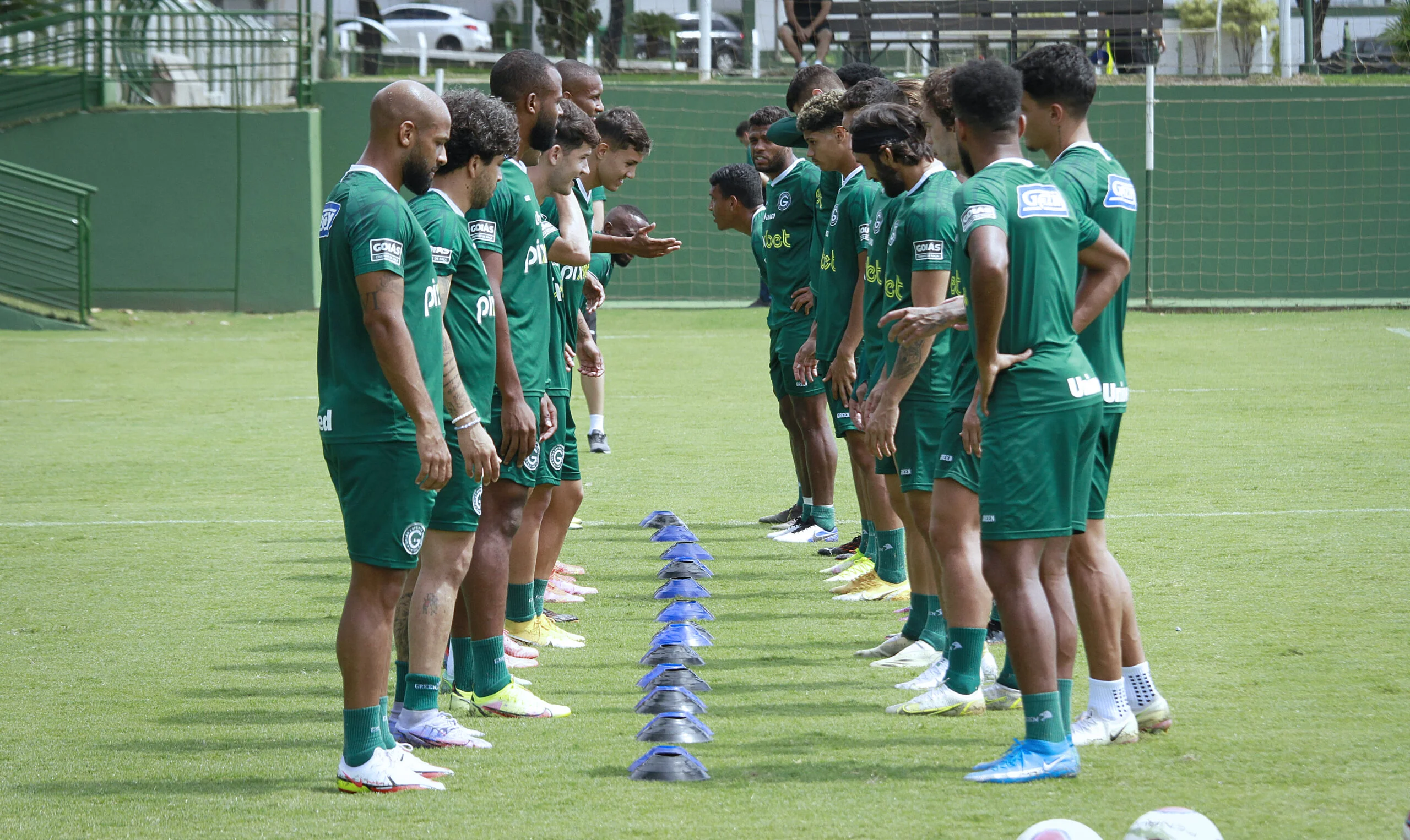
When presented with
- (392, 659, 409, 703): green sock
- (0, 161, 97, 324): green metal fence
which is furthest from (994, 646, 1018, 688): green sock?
(0, 161, 97, 324): green metal fence

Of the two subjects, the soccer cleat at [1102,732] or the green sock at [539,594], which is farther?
the green sock at [539,594]

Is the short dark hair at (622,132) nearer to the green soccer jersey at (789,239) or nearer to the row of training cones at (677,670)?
the green soccer jersey at (789,239)

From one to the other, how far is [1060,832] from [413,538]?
1942mm

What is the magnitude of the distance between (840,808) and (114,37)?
71.1 ft

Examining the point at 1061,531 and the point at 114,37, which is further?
the point at 114,37

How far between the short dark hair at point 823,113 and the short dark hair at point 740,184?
2660 millimetres

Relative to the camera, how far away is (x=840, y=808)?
4.08 meters

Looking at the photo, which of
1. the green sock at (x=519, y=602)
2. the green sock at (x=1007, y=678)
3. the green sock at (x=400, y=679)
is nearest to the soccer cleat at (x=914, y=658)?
the green sock at (x=1007, y=678)

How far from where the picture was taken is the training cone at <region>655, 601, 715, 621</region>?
21.1 ft

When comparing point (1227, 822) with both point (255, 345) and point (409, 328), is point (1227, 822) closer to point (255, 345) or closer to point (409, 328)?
point (409, 328)

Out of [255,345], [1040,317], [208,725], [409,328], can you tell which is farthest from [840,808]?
[255,345]

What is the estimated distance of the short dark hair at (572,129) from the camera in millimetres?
5918

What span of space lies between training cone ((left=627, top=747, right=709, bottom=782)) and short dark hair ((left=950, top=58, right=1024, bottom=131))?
2105 millimetres

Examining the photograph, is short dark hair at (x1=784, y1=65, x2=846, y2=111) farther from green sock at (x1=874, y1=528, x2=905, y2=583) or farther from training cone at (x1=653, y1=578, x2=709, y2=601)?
training cone at (x1=653, y1=578, x2=709, y2=601)
